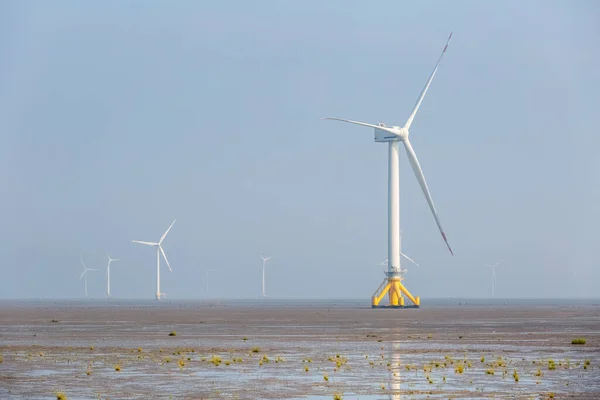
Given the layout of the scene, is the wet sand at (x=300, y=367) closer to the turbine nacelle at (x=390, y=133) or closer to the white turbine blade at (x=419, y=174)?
the white turbine blade at (x=419, y=174)

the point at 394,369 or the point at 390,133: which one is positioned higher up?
the point at 390,133

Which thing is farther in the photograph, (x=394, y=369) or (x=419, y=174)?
(x=419, y=174)

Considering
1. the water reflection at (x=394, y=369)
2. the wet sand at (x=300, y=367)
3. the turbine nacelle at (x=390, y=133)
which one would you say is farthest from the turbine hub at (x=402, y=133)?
the water reflection at (x=394, y=369)

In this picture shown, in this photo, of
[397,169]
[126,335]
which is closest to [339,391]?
[126,335]

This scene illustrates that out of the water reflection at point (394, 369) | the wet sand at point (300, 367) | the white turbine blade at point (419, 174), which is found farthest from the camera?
the white turbine blade at point (419, 174)

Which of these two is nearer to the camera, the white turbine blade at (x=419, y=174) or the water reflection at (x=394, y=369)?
the water reflection at (x=394, y=369)

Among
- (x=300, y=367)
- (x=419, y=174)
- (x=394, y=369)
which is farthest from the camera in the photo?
(x=419, y=174)

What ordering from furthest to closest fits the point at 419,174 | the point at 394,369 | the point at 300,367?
the point at 419,174, the point at 300,367, the point at 394,369

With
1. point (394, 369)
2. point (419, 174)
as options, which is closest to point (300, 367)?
point (394, 369)

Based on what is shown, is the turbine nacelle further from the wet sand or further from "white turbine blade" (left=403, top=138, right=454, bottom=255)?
the wet sand

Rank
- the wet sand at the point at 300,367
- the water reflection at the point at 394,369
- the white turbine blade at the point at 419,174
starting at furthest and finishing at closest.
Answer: the white turbine blade at the point at 419,174 → the wet sand at the point at 300,367 → the water reflection at the point at 394,369

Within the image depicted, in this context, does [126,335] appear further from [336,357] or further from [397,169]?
[397,169]

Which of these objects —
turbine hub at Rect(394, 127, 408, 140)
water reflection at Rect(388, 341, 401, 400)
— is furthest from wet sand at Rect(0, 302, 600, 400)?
turbine hub at Rect(394, 127, 408, 140)

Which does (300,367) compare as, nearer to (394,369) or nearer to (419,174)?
(394,369)
